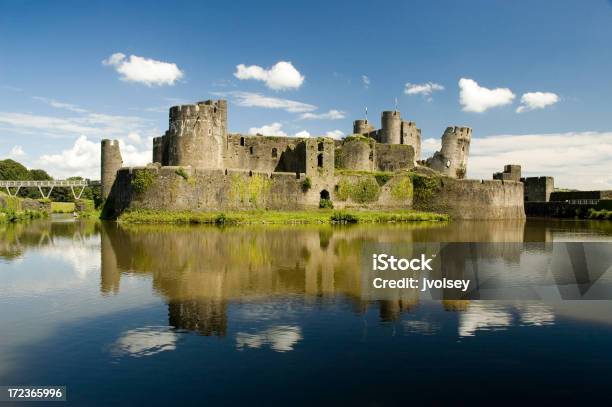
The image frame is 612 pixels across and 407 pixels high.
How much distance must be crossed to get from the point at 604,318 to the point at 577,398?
384 cm

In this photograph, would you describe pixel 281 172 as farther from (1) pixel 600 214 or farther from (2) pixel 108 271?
(1) pixel 600 214

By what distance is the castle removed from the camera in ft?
115

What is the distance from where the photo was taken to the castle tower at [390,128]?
1874 inches

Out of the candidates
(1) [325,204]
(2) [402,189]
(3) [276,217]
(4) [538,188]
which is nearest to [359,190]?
(1) [325,204]

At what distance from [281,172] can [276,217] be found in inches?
199

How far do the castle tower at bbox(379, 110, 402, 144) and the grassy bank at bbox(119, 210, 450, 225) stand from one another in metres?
9.91

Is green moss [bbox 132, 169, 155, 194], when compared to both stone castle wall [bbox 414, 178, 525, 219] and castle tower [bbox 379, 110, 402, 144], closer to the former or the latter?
stone castle wall [bbox 414, 178, 525, 219]

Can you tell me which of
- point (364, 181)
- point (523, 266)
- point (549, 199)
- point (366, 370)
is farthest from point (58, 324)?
point (549, 199)

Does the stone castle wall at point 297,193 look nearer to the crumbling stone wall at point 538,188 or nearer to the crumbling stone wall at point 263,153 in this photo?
the crumbling stone wall at point 263,153

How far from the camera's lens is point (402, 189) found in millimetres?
42188

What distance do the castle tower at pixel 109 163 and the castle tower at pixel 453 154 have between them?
89.6 ft

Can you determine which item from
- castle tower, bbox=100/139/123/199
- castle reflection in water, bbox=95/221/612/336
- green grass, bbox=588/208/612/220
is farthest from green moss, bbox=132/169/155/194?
green grass, bbox=588/208/612/220

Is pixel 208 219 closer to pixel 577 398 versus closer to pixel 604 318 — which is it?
pixel 604 318

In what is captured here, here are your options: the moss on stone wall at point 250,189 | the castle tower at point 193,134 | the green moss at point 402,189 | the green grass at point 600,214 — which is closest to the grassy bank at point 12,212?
the castle tower at point 193,134
